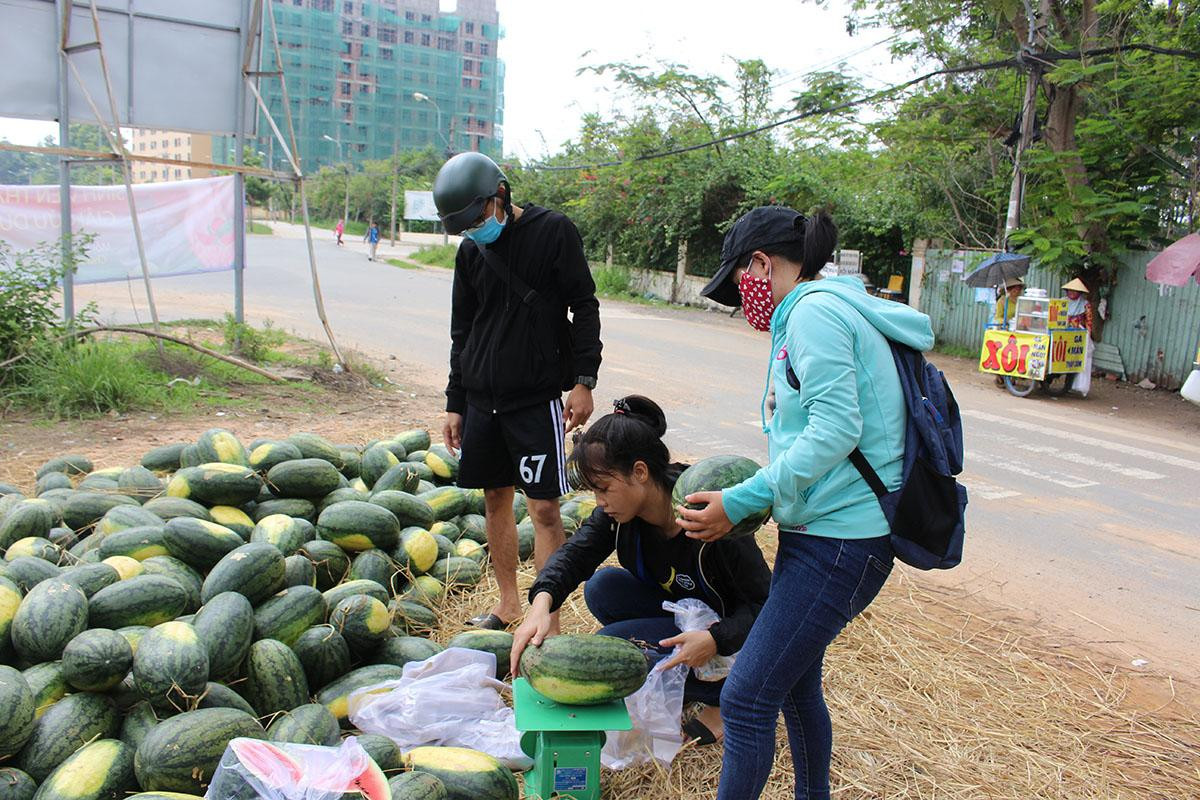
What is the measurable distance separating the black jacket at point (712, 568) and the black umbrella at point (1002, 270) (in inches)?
468

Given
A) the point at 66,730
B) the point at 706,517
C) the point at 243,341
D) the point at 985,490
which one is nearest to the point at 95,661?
the point at 66,730

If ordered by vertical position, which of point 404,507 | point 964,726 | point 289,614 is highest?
point 404,507

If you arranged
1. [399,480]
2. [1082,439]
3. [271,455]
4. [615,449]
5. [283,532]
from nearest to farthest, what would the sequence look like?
[615,449]
[283,532]
[271,455]
[399,480]
[1082,439]

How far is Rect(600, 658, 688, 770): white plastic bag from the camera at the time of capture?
124 inches

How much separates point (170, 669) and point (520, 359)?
1862mm

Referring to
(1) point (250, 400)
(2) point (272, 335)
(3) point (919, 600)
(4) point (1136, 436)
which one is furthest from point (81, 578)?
(4) point (1136, 436)

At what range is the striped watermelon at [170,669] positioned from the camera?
8.95 feet

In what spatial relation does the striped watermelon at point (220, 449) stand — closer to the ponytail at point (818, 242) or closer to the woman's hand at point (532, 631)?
the woman's hand at point (532, 631)

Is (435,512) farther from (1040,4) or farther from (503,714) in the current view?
(1040,4)

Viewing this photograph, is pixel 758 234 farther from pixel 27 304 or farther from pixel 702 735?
pixel 27 304

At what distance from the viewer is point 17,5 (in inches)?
355

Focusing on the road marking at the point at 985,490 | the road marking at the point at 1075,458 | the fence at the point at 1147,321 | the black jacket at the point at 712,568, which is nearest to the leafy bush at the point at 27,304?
the black jacket at the point at 712,568

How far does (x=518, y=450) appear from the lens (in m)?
4.04

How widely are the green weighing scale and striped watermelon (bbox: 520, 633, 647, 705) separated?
42mm
